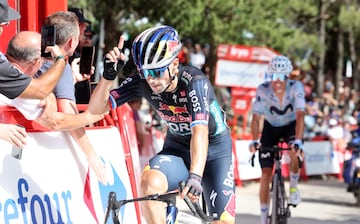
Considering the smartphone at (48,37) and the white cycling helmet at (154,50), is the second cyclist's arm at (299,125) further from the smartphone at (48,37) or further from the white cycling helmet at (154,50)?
the smartphone at (48,37)

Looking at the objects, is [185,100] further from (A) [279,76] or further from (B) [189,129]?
(A) [279,76]

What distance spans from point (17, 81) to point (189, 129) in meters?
1.59

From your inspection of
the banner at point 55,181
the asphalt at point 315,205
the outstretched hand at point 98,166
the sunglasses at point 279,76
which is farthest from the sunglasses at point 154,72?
the asphalt at point 315,205

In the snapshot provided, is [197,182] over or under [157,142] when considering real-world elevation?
over

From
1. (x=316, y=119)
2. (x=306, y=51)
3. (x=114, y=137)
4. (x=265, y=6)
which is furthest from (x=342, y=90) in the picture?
(x=114, y=137)

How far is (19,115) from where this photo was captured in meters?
5.79

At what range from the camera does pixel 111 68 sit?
5629 mm

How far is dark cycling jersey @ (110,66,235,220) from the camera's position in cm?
560

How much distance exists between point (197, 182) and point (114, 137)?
2451 mm

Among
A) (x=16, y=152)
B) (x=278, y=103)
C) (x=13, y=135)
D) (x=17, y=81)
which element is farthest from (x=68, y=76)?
(x=278, y=103)

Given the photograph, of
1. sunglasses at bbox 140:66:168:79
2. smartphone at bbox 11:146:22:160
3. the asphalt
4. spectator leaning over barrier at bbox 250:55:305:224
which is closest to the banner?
smartphone at bbox 11:146:22:160

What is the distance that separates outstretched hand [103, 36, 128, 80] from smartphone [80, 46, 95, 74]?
1825 millimetres

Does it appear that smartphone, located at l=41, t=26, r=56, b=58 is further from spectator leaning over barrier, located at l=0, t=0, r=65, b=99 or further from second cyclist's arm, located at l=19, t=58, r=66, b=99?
spectator leaning over barrier, located at l=0, t=0, r=65, b=99

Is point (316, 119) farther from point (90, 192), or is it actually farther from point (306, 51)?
point (90, 192)
